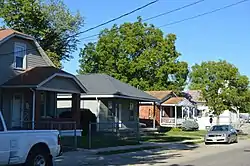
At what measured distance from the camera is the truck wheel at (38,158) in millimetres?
13284

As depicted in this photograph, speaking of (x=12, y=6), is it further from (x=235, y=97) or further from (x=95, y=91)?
(x=235, y=97)

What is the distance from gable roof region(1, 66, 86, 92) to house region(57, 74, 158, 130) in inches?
231

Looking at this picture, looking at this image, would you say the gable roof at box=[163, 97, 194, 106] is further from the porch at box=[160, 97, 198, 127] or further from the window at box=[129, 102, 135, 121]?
the window at box=[129, 102, 135, 121]

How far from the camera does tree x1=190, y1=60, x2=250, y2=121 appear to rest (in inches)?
1913

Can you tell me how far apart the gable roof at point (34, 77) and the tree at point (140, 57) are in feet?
94.1

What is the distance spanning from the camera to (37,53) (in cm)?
3142

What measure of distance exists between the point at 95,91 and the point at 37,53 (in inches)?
242

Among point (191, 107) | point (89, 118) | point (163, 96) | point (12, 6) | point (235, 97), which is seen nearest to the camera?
point (89, 118)

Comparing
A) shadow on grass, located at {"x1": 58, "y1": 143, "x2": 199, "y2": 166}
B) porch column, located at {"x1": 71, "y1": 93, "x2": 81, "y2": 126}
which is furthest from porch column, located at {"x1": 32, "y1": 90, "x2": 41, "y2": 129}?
shadow on grass, located at {"x1": 58, "y1": 143, "x2": 199, "y2": 166}

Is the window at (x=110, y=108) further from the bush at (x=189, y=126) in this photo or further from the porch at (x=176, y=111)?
the porch at (x=176, y=111)

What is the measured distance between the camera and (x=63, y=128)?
29969mm

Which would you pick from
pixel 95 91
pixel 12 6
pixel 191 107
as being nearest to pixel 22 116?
pixel 95 91

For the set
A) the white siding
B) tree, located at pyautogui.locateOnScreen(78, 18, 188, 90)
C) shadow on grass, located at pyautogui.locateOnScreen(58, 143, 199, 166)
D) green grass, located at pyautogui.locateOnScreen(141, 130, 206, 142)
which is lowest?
shadow on grass, located at pyautogui.locateOnScreen(58, 143, 199, 166)

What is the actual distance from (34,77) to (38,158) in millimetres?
14774
